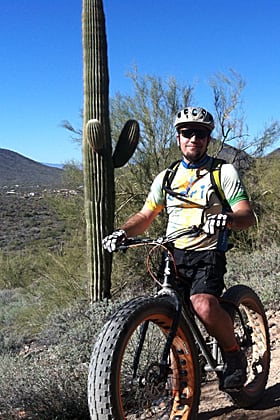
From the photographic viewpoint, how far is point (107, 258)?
9.05 metres

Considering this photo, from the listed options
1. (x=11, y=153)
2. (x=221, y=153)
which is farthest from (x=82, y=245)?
(x=11, y=153)

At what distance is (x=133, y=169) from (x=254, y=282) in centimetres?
710

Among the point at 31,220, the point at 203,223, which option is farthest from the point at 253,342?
the point at 31,220

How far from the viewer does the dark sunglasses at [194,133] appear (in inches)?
137

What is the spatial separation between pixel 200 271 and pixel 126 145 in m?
6.34

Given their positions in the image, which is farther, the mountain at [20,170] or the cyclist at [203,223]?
the mountain at [20,170]

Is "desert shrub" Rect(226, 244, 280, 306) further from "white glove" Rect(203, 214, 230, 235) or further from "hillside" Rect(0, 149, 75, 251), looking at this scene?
"hillside" Rect(0, 149, 75, 251)

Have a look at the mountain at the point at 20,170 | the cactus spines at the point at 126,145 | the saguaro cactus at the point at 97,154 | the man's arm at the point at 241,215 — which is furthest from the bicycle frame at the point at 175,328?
the mountain at the point at 20,170

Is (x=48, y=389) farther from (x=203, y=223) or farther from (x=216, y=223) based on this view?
(x=216, y=223)

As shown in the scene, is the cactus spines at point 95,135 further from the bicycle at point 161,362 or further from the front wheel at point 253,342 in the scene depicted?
the bicycle at point 161,362

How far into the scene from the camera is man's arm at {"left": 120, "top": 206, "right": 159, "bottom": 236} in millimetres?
3590

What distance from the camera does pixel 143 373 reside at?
3.06 m

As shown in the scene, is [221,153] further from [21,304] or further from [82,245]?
[21,304]

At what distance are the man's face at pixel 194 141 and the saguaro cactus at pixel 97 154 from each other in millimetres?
5389
